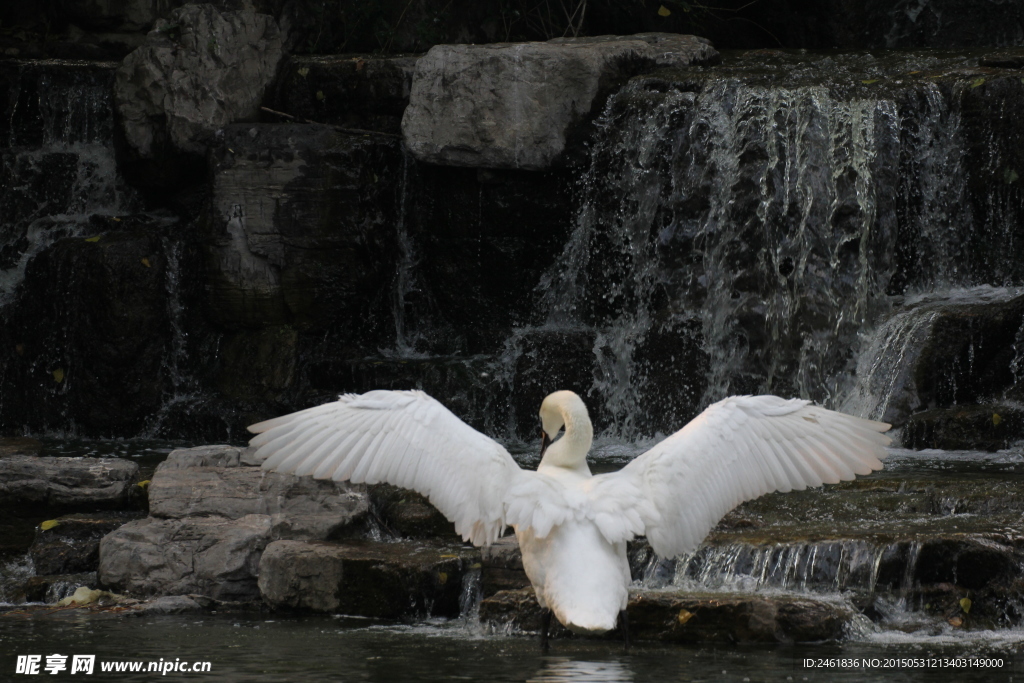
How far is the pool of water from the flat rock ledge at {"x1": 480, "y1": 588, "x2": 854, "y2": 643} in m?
0.08

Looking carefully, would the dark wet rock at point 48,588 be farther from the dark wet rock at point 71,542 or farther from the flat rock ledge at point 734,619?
the flat rock ledge at point 734,619

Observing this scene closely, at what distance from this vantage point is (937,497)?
22.0 feet

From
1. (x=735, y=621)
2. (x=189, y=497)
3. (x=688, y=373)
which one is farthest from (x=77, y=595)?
(x=688, y=373)

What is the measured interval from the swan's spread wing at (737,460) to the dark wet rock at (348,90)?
7.56 metres

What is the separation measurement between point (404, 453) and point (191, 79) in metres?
8.06

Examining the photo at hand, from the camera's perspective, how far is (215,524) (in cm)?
654

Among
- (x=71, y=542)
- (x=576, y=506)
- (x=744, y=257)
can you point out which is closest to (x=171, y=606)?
(x=71, y=542)

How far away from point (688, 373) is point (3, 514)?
5.22 m

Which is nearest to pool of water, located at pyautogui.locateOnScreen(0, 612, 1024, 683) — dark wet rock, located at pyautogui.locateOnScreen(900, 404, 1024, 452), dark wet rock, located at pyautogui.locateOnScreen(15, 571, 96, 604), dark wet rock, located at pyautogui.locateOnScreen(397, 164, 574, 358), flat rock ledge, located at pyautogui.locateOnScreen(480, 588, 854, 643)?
flat rock ledge, located at pyautogui.locateOnScreen(480, 588, 854, 643)

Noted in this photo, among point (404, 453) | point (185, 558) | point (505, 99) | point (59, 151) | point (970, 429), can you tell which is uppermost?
point (505, 99)

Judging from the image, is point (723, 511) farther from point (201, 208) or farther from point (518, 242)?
point (201, 208)

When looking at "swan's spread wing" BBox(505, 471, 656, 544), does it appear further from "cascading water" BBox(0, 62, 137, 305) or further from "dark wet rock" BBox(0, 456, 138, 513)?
"cascading water" BBox(0, 62, 137, 305)

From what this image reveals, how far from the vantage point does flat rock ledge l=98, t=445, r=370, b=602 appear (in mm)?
6312

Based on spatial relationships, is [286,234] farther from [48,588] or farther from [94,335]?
[48,588]
